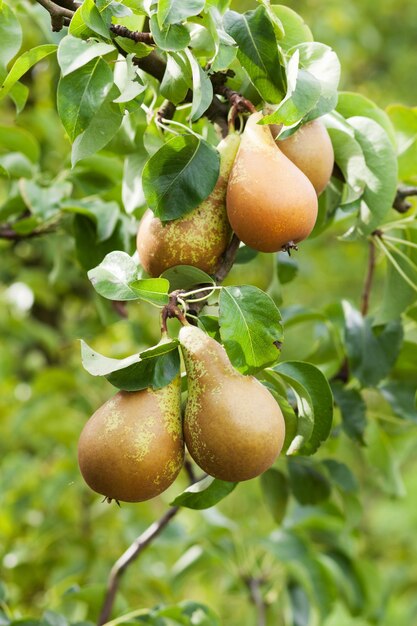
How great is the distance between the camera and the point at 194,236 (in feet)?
1.73

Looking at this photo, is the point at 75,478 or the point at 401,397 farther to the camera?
the point at 75,478

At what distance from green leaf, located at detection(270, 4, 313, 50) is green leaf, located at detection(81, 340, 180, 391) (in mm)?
272

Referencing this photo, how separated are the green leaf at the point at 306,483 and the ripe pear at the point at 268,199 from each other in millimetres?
468

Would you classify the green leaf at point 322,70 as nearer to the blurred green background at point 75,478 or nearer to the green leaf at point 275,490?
the blurred green background at point 75,478

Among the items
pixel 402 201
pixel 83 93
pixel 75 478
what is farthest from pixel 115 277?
pixel 75 478

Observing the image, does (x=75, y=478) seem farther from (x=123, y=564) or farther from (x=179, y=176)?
(x=179, y=176)

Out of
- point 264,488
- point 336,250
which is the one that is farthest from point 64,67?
point 336,250

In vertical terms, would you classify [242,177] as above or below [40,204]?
above

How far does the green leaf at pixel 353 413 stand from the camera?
0.84 meters

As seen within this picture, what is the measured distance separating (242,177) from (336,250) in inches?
90.1

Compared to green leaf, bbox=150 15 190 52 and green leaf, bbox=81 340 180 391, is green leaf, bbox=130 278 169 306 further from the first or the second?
green leaf, bbox=150 15 190 52

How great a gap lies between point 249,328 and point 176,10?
0.68 ft

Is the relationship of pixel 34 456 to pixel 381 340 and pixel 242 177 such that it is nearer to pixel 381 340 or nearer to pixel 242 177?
pixel 381 340

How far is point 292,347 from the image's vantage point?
905mm
